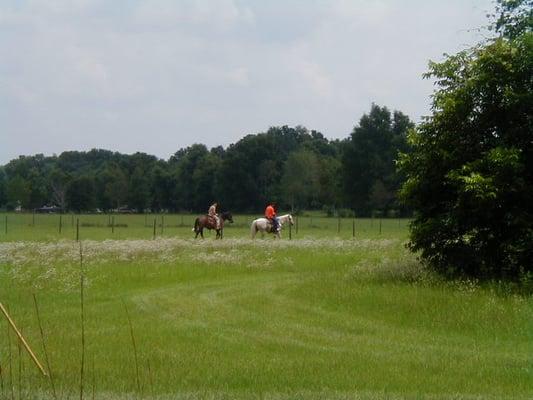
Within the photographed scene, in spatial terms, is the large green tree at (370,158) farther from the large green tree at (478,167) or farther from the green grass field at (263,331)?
the large green tree at (478,167)

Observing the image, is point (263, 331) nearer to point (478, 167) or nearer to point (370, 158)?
point (478, 167)

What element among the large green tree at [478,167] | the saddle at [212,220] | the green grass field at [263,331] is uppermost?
the large green tree at [478,167]

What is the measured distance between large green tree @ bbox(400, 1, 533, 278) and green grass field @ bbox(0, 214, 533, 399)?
1324 mm

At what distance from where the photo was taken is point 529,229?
60.4 ft

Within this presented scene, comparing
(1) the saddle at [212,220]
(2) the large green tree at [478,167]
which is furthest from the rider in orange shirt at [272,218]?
(2) the large green tree at [478,167]

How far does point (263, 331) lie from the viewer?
14.1 meters

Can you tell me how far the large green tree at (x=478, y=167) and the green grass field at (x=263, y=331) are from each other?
52.1 inches

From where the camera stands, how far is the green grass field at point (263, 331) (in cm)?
1002

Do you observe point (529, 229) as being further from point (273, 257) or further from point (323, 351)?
point (273, 257)

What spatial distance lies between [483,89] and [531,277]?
5.19 metres

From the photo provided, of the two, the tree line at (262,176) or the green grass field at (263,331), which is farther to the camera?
the tree line at (262,176)

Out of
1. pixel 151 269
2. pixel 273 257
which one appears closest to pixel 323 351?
pixel 151 269

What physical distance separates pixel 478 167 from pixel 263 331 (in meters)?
7.72

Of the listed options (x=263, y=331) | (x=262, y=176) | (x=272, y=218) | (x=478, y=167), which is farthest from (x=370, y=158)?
(x=263, y=331)
